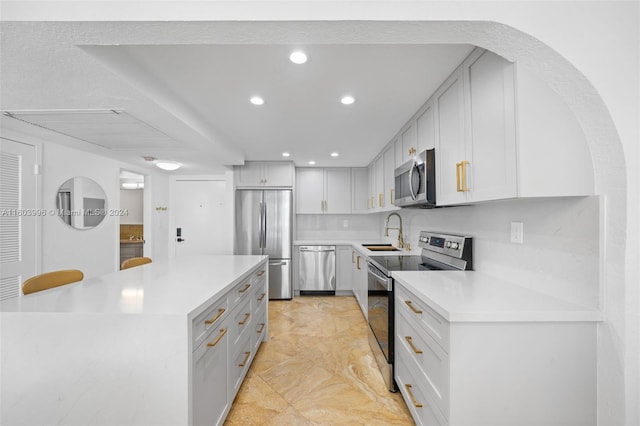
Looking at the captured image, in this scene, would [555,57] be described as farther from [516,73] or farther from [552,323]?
[552,323]

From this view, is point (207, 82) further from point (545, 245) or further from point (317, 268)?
point (317, 268)

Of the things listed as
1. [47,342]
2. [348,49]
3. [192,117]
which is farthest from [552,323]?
[192,117]

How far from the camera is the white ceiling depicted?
1.36 metres

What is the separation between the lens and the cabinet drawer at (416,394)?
1.35 m

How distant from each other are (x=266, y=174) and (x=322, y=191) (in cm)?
106

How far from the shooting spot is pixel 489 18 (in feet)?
3.23

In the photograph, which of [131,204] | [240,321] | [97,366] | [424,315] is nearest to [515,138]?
[424,315]

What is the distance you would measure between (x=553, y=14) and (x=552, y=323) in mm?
1176

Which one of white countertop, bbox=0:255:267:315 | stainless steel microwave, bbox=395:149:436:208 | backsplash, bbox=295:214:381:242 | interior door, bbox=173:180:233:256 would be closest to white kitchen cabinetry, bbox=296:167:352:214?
backsplash, bbox=295:214:381:242

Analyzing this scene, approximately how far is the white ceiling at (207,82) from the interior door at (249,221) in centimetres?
159

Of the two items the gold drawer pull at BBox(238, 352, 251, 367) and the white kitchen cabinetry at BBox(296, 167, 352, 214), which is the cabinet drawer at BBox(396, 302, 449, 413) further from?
the white kitchen cabinetry at BBox(296, 167, 352, 214)

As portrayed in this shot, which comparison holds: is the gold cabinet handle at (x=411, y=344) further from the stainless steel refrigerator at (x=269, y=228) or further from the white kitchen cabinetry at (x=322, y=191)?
the white kitchen cabinetry at (x=322, y=191)

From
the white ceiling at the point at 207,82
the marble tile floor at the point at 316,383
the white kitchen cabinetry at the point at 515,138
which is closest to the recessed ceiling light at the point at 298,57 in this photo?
the white ceiling at the point at 207,82

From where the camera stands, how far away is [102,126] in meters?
2.37
